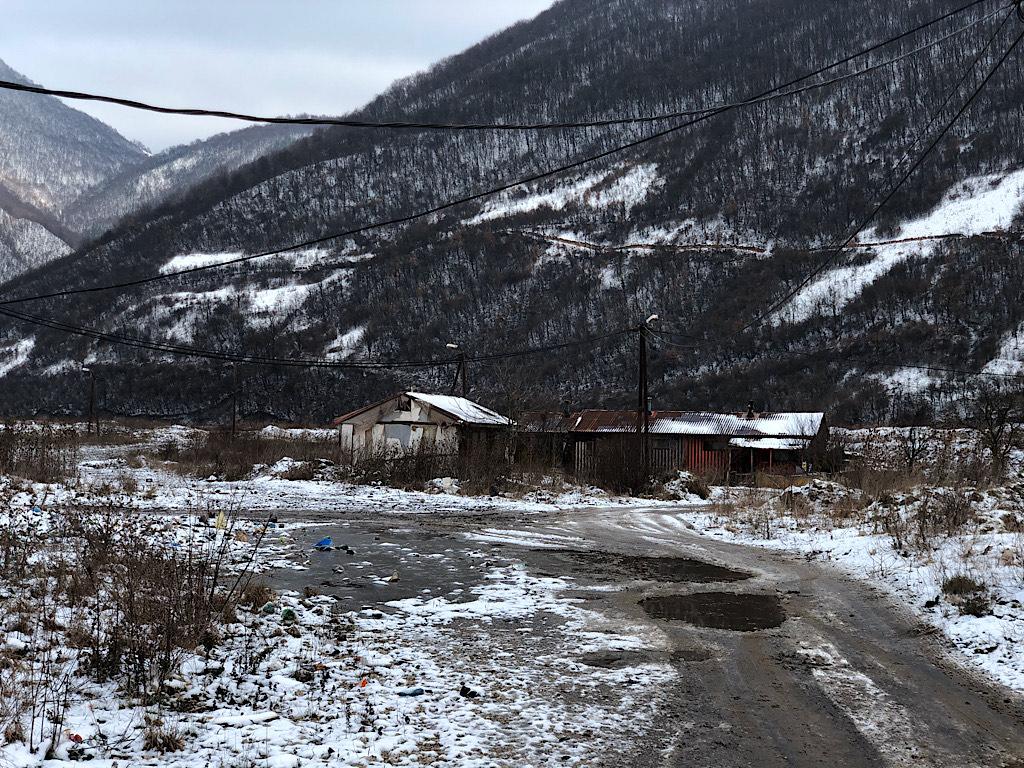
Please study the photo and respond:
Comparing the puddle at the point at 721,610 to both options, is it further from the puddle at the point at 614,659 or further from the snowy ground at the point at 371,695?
the puddle at the point at 614,659

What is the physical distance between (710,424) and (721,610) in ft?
136

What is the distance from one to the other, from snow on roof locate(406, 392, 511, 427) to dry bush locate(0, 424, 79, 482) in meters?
17.0

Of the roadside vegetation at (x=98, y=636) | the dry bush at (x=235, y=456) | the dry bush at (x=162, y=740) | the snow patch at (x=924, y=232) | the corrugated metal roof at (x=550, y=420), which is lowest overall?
the dry bush at (x=235, y=456)

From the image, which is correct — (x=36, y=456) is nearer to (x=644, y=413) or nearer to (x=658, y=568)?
(x=658, y=568)

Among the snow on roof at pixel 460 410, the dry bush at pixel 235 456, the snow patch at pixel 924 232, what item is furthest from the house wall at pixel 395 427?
the snow patch at pixel 924 232

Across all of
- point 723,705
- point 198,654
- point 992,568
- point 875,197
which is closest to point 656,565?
point 992,568

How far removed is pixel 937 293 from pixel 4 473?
13093 centimetres

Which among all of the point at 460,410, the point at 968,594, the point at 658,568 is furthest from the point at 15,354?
the point at 968,594

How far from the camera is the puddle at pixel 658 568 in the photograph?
35.0 ft

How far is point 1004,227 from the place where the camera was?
5349 inches

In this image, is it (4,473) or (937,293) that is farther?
(937,293)

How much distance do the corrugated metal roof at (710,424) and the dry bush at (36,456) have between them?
1194 inches

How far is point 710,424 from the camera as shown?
48750mm

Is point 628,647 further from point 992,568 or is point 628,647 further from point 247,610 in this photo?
point 992,568
